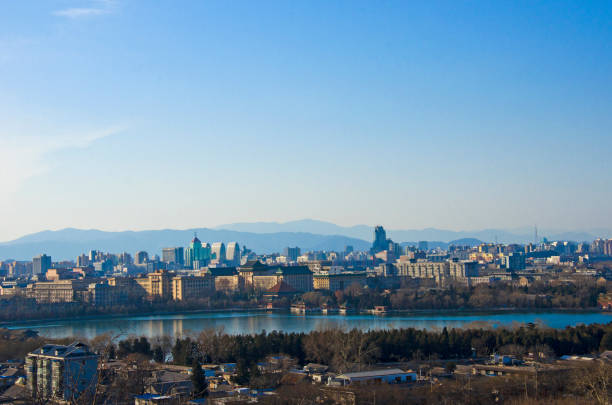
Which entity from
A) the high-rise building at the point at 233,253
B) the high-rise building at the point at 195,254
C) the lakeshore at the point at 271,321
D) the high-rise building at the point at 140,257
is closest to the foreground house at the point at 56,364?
the lakeshore at the point at 271,321

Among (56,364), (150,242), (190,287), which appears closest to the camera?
(56,364)

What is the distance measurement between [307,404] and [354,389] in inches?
42.3

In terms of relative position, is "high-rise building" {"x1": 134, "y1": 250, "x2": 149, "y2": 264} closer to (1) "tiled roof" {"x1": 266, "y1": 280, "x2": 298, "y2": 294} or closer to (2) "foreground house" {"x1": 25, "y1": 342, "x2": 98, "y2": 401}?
(1) "tiled roof" {"x1": 266, "y1": 280, "x2": 298, "y2": 294}

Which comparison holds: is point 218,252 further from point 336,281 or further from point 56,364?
point 56,364

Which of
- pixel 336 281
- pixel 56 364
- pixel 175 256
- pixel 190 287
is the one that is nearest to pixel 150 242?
pixel 175 256

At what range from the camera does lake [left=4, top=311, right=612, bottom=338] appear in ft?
80.1

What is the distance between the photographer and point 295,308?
35.3m

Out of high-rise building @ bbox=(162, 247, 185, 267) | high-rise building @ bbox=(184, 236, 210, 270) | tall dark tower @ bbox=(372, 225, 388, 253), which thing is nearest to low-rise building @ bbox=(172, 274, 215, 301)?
high-rise building @ bbox=(184, 236, 210, 270)

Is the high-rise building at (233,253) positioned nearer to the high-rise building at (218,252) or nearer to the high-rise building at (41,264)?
the high-rise building at (218,252)

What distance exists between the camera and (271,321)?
2838 cm

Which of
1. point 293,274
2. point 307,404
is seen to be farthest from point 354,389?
point 293,274

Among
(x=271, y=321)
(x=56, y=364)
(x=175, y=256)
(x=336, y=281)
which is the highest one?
(x=175, y=256)

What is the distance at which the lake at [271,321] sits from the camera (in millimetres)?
24406

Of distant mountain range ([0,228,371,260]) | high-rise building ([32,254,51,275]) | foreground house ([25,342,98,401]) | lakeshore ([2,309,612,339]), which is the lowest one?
lakeshore ([2,309,612,339])
